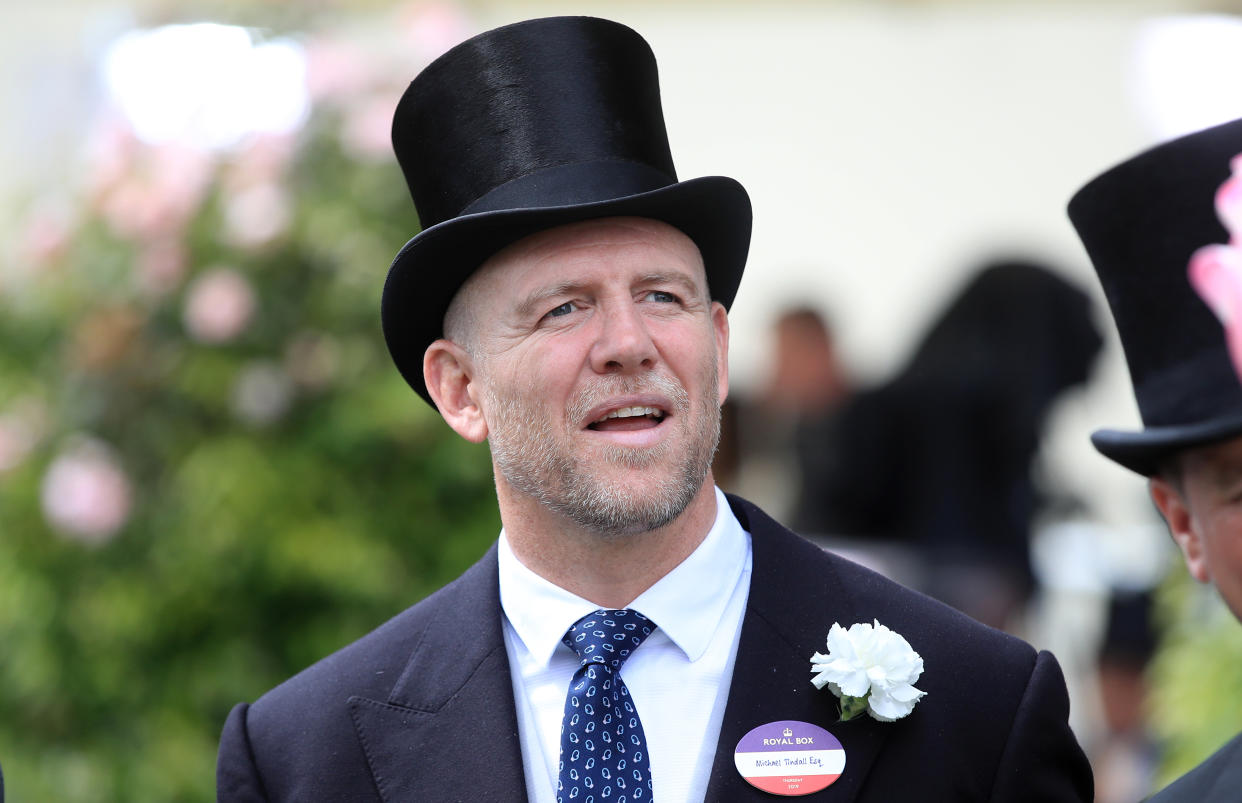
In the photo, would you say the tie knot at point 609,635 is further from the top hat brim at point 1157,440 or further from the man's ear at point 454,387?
the top hat brim at point 1157,440

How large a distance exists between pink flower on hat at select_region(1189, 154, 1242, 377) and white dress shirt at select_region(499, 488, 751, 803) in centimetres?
107

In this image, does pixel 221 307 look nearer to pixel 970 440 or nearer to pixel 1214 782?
pixel 970 440

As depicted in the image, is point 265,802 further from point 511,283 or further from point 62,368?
point 62,368

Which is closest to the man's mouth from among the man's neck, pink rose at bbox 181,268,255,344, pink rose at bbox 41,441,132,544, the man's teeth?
the man's teeth

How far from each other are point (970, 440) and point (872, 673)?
13.3 feet

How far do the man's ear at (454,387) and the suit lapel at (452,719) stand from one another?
0.32m

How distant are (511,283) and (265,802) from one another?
1060 mm

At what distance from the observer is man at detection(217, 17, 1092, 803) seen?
2771mm

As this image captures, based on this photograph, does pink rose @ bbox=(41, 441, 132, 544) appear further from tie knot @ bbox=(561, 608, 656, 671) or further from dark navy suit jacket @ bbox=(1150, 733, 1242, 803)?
dark navy suit jacket @ bbox=(1150, 733, 1242, 803)

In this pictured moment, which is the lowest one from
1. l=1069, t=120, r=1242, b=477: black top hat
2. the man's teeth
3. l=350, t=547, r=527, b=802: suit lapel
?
l=350, t=547, r=527, b=802: suit lapel

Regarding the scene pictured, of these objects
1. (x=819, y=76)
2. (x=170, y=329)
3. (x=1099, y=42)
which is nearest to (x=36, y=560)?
(x=170, y=329)

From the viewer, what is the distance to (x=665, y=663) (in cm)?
290

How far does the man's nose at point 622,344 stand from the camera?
9.19ft

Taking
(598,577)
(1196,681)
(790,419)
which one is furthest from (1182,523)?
(790,419)
